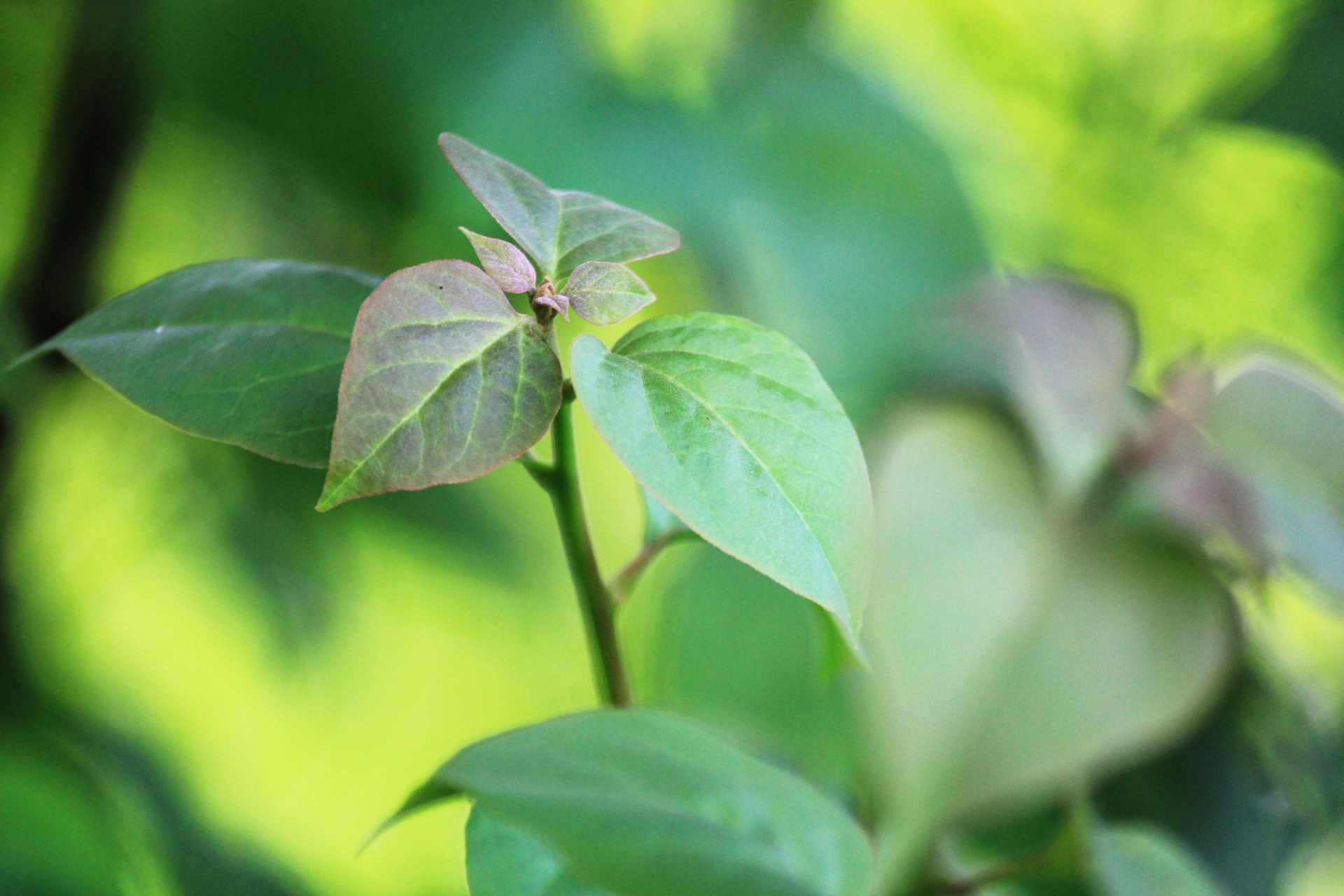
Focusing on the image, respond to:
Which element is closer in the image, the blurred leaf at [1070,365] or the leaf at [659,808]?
the leaf at [659,808]

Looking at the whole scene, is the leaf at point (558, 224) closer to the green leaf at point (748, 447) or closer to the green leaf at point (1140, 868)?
the green leaf at point (748, 447)

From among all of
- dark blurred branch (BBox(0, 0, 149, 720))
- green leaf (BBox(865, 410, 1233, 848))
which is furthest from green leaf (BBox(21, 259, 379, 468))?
dark blurred branch (BBox(0, 0, 149, 720))

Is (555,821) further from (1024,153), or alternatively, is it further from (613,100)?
(1024,153)

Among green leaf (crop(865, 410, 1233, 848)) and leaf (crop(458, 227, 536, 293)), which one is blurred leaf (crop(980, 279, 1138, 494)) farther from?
leaf (crop(458, 227, 536, 293))

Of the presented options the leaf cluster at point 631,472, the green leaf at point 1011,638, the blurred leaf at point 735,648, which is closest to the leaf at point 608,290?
the leaf cluster at point 631,472

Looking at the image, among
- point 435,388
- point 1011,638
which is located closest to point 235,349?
point 435,388

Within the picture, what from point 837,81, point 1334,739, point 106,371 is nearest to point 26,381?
point 106,371
